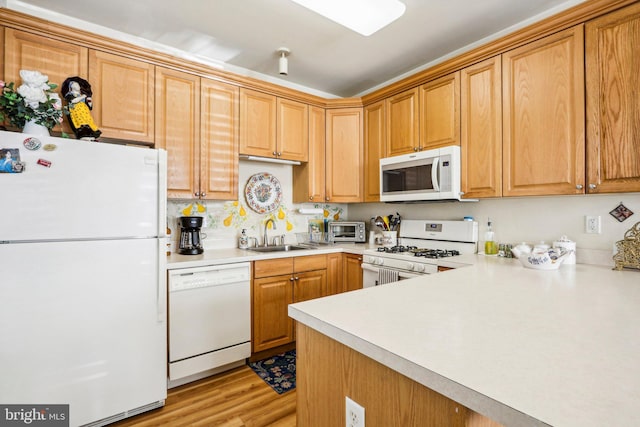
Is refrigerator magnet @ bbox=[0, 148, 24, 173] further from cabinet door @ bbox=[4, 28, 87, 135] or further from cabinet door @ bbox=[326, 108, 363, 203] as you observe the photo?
cabinet door @ bbox=[326, 108, 363, 203]

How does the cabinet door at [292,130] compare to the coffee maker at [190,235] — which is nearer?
the coffee maker at [190,235]

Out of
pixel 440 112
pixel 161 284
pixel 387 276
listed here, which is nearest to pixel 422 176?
pixel 440 112

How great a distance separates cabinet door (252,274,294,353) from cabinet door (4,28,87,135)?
1.68 m

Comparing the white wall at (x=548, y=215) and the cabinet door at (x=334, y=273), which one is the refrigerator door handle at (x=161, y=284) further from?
the white wall at (x=548, y=215)

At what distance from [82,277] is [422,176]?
7.85 ft

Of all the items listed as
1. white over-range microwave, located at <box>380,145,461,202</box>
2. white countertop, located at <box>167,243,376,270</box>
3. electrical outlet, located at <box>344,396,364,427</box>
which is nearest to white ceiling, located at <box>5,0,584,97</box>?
white over-range microwave, located at <box>380,145,461,202</box>

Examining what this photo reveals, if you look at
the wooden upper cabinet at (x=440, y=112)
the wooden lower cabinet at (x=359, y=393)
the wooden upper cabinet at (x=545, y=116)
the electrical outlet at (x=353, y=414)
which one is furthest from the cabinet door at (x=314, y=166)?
the electrical outlet at (x=353, y=414)

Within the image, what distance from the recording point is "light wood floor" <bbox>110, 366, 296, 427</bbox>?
5.93 ft

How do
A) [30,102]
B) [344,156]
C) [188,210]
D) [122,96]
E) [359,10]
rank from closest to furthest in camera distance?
[359,10]
[30,102]
[122,96]
[188,210]
[344,156]

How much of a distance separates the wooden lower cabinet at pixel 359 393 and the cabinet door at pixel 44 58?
2.08m

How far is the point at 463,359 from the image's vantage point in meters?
0.68

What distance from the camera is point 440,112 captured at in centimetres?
254

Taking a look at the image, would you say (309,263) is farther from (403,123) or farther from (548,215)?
(548,215)

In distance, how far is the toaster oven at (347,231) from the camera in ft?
10.9
